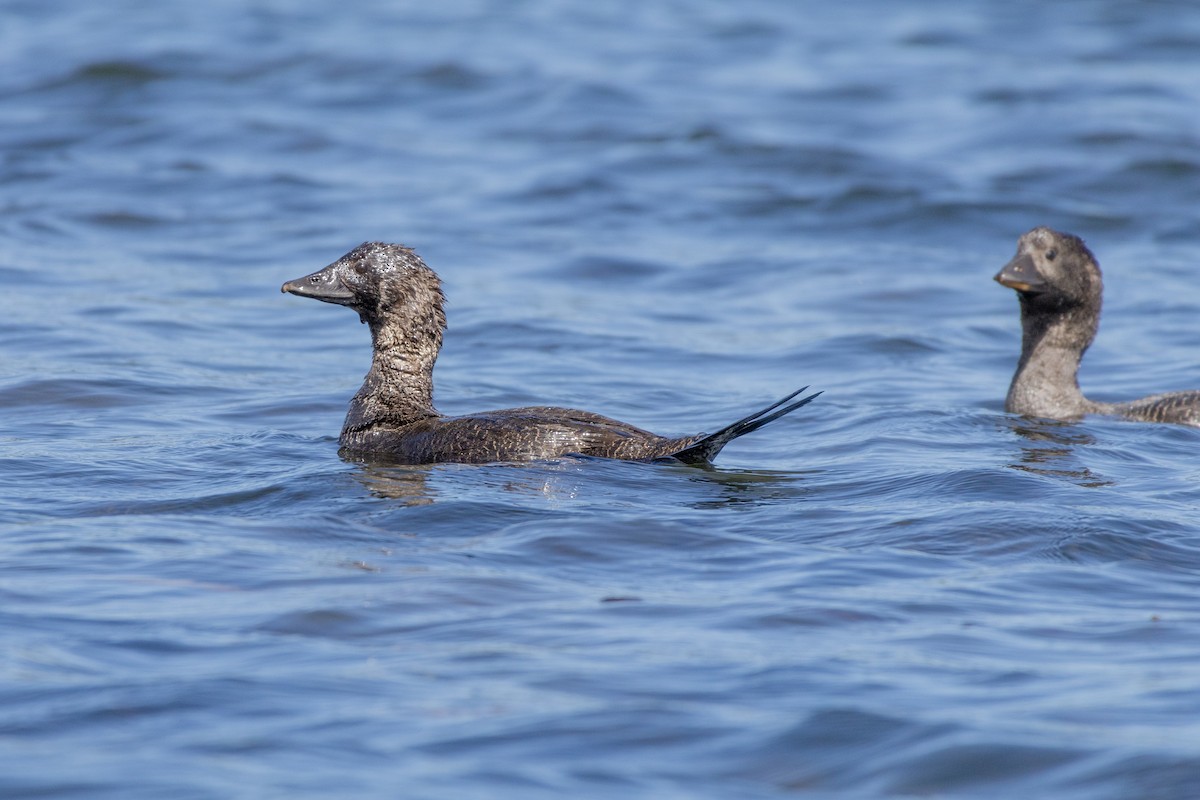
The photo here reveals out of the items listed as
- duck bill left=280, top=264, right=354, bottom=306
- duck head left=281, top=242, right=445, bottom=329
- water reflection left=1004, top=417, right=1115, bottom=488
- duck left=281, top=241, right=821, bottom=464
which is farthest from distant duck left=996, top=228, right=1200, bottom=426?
duck bill left=280, top=264, right=354, bottom=306

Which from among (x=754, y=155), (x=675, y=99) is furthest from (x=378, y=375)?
(x=675, y=99)

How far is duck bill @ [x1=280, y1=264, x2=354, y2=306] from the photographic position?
830cm

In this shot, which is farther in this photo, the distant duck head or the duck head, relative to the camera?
the distant duck head

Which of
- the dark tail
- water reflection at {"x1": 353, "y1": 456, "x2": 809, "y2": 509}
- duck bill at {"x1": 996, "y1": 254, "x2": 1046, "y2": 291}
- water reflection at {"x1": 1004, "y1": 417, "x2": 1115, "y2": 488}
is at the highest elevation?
duck bill at {"x1": 996, "y1": 254, "x2": 1046, "y2": 291}

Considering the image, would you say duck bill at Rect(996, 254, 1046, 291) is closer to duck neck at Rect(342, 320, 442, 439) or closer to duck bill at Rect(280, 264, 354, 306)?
duck neck at Rect(342, 320, 442, 439)

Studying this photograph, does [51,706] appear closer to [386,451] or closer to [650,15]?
[386,451]

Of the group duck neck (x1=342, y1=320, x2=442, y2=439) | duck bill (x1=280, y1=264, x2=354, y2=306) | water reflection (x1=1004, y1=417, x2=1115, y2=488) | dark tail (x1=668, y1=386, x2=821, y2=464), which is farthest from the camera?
duck neck (x1=342, y1=320, x2=442, y2=439)

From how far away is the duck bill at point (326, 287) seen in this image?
8.30 meters

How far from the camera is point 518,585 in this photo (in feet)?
19.4

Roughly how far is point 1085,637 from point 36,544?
3625 millimetres

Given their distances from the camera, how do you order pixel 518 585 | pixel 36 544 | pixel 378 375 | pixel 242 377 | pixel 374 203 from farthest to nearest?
pixel 374 203 < pixel 242 377 < pixel 378 375 < pixel 36 544 < pixel 518 585

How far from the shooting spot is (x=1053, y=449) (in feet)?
29.0

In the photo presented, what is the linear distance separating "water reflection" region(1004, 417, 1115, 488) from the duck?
4.14 ft

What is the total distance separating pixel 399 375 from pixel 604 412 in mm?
1576
